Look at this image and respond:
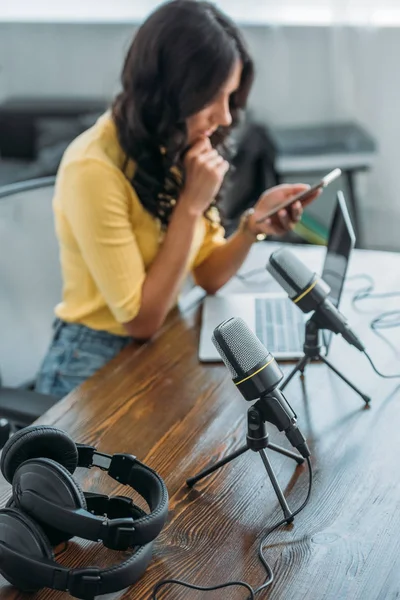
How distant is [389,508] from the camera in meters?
0.96

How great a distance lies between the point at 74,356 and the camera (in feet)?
5.08

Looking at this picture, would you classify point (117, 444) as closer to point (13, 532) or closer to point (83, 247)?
point (13, 532)

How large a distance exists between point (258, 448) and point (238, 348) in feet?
0.50

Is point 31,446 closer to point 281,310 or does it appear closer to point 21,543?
point 21,543

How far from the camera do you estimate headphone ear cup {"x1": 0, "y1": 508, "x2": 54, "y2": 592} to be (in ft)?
2.71

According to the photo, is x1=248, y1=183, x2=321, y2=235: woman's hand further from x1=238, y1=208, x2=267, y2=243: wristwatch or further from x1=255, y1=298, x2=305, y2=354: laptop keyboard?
x1=255, y1=298, x2=305, y2=354: laptop keyboard

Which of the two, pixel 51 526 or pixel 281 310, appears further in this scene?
pixel 281 310

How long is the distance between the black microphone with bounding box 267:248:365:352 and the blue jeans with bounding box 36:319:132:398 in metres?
0.48

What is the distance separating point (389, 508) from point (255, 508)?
0.16 meters

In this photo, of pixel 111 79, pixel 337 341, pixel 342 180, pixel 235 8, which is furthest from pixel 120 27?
pixel 337 341

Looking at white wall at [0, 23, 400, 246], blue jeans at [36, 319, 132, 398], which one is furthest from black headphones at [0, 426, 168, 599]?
white wall at [0, 23, 400, 246]

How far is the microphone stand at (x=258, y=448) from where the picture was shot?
0.96 metres

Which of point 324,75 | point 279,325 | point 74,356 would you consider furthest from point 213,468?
point 324,75

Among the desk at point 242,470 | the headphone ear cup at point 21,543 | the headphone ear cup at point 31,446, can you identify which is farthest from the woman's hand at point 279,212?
the headphone ear cup at point 21,543
